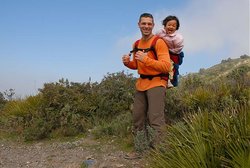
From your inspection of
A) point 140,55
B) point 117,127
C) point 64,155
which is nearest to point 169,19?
point 140,55

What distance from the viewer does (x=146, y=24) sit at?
568 centimetres

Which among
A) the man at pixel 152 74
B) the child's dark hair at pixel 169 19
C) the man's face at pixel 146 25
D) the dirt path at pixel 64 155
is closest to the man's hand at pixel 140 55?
the man at pixel 152 74

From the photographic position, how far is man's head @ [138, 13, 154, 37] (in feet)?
18.6

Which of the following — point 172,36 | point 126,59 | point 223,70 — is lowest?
point 223,70

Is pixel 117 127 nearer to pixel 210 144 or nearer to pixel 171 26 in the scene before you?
pixel 171 26

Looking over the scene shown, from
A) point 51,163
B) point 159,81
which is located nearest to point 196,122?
point 159,81

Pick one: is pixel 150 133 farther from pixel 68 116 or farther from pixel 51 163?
pixel 68 116

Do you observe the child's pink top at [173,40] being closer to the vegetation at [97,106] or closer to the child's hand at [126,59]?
the child's hand at [126,59]

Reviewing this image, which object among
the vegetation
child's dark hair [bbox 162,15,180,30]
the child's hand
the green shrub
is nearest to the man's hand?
the child's hand

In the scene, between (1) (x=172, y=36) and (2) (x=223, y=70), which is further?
(2) (x=223, y=70)

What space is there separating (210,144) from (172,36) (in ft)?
8.58

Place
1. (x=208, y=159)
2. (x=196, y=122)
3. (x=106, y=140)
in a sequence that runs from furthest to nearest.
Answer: (x=106, y=140), (x=196, y=122), (x=208, y=159)

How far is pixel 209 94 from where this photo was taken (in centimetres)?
815

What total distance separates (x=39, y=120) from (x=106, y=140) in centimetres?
172
